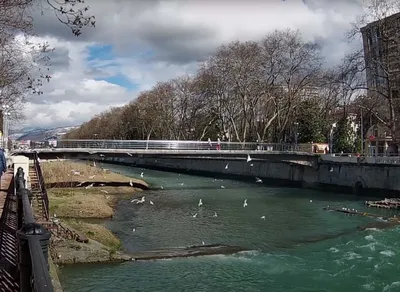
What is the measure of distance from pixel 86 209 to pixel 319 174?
31.2 metres

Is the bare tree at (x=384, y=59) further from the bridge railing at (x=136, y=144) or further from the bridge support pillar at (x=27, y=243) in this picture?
the bridge support pillar at (x=27, y=243)

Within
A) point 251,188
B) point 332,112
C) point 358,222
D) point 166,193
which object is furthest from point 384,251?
point 332,112

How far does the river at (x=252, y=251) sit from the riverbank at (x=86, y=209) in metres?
0.62

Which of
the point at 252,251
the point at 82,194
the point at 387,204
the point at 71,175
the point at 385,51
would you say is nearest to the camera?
the point at 252,251

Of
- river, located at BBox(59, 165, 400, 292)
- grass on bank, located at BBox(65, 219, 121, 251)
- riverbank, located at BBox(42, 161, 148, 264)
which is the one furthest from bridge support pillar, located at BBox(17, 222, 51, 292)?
grass on bank, located at BBox(65, 219, 121, 251)

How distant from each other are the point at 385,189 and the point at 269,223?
19033 mm

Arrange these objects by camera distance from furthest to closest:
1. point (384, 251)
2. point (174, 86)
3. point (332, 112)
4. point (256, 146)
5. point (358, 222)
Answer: point (174, 86) → point (332, 112) → point (256, 146) → point (358, 222) → point (384, 251)

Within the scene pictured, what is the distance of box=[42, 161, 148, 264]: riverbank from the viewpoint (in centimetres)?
1808

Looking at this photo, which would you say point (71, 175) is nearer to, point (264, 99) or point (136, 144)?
point (136, 144)

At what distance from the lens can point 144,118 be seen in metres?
90.5

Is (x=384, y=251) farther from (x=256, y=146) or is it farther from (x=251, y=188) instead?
(x=256, y=146)

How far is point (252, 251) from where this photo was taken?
20969mm

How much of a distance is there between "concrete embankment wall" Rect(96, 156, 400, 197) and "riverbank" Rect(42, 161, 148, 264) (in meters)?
4.21

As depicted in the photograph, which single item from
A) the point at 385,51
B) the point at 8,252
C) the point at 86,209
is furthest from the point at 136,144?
the point at 8,252
